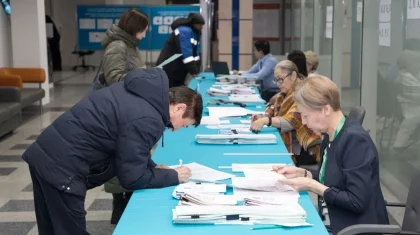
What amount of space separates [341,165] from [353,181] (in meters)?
0.13

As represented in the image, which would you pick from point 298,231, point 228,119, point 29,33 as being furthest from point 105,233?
point 29,33

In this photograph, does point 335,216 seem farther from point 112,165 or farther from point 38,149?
point 38,149

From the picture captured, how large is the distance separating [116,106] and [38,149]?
447mm

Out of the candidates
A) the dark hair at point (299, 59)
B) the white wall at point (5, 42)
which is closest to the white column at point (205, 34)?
the white wall at point (5, 42)

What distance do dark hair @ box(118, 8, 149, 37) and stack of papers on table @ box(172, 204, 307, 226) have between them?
2.75m

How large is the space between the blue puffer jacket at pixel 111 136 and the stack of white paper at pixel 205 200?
26cm

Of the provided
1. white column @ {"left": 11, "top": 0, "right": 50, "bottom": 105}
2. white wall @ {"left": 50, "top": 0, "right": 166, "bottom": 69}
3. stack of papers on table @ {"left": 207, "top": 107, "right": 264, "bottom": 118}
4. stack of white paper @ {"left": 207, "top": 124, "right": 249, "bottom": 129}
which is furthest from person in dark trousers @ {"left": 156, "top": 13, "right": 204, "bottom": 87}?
white wall @ {"left": 50, "top": 0, "right": 166, "bottom": 69}

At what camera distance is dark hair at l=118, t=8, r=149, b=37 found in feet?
16.2

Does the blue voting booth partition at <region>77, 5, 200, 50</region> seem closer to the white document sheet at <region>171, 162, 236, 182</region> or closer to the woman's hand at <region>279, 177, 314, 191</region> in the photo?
the white document sheet at <region>171, 162, 236, 182</region>

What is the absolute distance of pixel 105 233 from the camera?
14.9 feet

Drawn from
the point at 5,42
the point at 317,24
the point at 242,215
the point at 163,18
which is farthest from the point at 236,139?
the point at 163,18

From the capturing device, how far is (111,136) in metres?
2.74

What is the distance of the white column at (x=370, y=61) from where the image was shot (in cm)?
619

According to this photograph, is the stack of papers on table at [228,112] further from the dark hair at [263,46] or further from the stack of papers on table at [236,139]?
the dark hair at [263,46]
